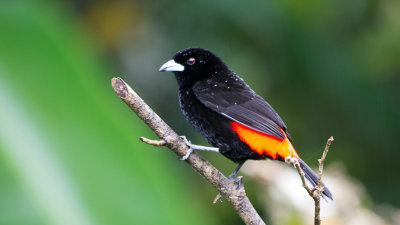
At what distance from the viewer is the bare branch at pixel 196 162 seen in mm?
2359

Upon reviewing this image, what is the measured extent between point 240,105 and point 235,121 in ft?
0.35

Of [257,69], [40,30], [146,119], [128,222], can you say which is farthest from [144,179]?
[257,69]

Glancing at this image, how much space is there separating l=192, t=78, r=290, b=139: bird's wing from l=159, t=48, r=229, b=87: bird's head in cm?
17

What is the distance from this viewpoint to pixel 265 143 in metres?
2.97

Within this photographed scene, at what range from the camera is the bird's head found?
11.5ft

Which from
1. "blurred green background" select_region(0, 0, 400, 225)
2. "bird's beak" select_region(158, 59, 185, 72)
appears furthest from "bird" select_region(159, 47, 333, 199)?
"blurred green background" select_region(0, 0, 400, 225)

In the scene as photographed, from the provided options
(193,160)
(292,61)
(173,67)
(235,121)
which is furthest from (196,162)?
(292,61)

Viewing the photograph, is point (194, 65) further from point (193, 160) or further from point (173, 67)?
point (193, 160)

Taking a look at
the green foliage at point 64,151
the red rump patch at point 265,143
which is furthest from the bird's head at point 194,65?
the green foliage at point 64,151

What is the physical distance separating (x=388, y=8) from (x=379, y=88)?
0.86 meters

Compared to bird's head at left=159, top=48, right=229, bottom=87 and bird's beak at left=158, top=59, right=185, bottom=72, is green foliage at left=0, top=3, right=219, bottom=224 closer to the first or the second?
bird's beak at left=158, top=59, right=185, bottom=72

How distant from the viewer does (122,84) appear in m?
2.29

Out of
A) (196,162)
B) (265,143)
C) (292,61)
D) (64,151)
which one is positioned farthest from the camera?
(292,61)

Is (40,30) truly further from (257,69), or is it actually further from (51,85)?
(257,69)
